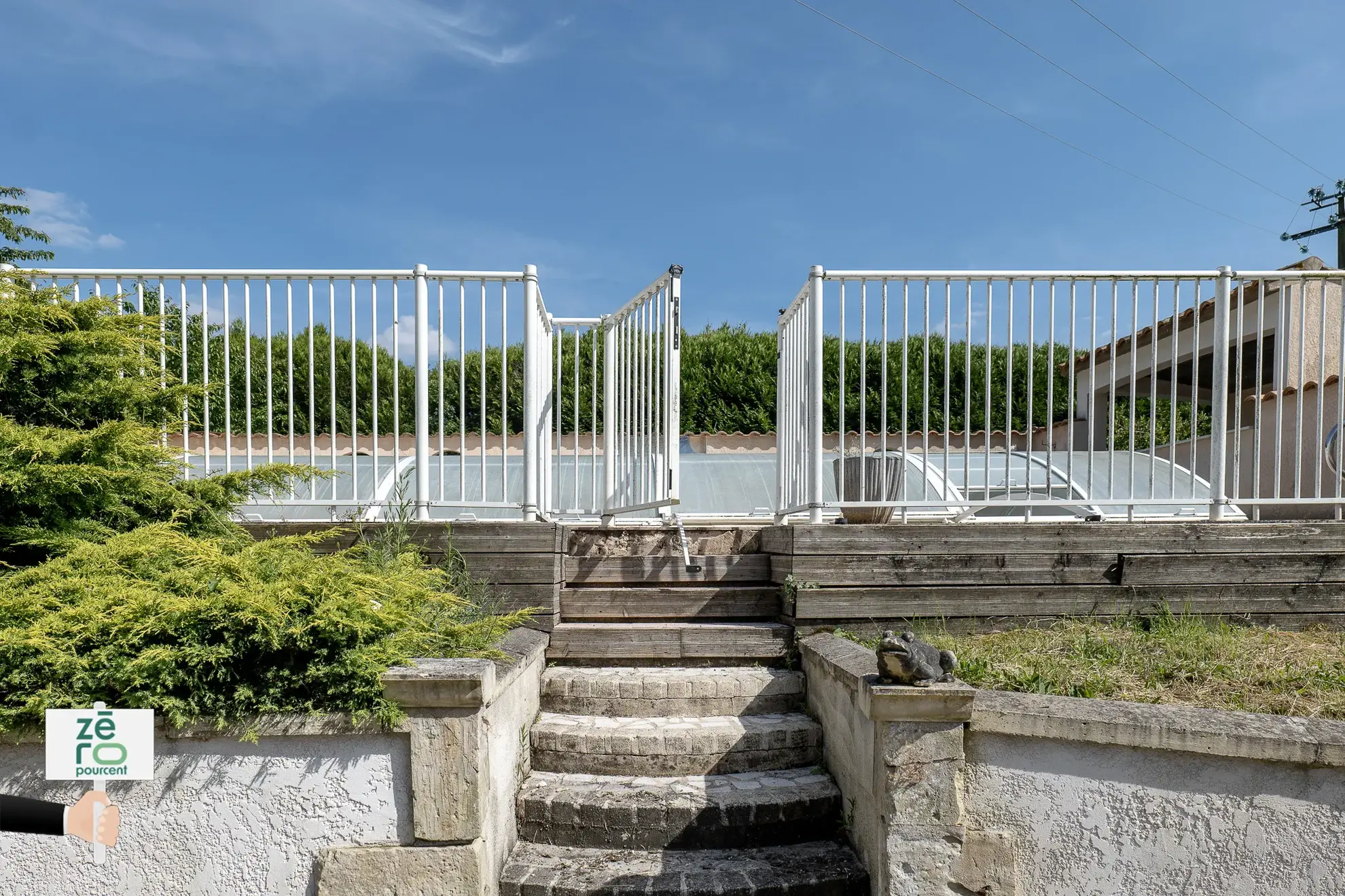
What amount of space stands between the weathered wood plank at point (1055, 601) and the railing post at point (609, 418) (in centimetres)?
159

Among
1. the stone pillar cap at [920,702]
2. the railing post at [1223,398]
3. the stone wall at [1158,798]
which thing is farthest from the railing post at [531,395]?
the railing post at [1223,398]

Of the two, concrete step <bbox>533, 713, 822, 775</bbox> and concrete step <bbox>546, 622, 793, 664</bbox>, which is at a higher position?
concrete step <bbox>546, 622, 793, 664</bbox>

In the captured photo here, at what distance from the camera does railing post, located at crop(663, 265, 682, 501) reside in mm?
4520

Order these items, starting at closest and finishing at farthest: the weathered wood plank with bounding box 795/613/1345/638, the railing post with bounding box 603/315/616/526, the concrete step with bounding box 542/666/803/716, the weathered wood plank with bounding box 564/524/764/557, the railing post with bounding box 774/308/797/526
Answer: the concrete step with bounding box 542/666/803/716, the weathered wood plank with bounding box 795/613/1345/638, the weathered wood plank with bounding box 564/524/764/557, the railing post with bounding box 774/308/797/526, the railing post with bounding box 603/315/616/526

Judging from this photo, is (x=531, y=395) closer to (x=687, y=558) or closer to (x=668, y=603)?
(x=687, y=558)

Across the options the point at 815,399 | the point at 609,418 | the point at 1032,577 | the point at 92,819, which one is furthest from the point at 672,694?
the point at 92,819

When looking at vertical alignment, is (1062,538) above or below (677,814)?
above

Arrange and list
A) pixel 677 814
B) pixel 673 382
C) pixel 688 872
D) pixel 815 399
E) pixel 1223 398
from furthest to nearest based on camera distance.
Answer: pixel 673 382, pixel 1223 398, pixel 815 399, pixel 677 814, pixel 688 872

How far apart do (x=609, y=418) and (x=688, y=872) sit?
2956mm

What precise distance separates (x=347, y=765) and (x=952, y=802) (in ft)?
6.58

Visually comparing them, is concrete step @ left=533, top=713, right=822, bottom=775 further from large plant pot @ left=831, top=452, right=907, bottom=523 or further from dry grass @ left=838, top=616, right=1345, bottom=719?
large plant pot @ left=831, top=452, right=907, bottom=523

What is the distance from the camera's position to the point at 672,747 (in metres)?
3.43

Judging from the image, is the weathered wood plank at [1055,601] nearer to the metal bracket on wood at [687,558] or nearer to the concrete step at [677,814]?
the metal bracket on wood at [687,558]

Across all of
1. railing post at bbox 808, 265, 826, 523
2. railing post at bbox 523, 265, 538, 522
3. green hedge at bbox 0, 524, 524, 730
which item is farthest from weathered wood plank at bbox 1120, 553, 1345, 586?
green hedge at bbox 0, 524, 524, 730
